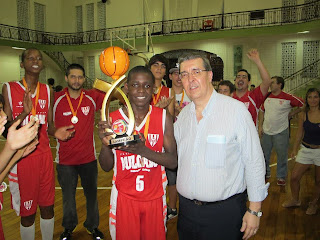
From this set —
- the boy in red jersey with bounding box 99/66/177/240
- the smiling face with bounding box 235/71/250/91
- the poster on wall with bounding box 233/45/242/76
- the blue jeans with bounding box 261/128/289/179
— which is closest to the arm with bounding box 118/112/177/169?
the boy in red jersey with bounding box 99/66/177/240

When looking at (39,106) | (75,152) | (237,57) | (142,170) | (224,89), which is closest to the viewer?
(142,170)

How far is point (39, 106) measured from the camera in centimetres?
336

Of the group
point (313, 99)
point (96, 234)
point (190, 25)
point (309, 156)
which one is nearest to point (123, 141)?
point (96, 234)

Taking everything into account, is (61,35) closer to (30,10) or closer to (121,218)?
(30,10)

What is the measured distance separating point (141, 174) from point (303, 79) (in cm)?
1802

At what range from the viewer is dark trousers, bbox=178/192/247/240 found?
2.11 metres

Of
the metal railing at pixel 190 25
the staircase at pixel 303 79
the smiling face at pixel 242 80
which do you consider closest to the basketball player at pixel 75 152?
the smiling face at pixel 242 80

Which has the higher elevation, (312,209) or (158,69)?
(158,69)

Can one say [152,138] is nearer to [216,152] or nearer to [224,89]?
[216,152]

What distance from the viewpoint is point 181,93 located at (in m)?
4.35

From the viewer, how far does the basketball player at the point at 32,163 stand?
3.11 metres

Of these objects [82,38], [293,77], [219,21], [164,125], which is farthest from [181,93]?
[82,38]

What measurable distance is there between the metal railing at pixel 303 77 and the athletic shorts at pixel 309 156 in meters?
13.9

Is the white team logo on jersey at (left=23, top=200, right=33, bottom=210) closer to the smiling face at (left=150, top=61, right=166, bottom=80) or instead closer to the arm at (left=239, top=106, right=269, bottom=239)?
the smiling face at (left=150, top=61, right=166, bottom=80)
